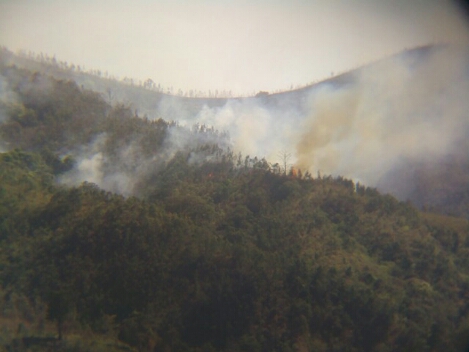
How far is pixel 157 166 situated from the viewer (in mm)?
22031

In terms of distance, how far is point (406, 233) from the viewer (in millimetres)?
16625

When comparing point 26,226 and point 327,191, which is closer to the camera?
point 26,226

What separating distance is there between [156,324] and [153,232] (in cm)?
296

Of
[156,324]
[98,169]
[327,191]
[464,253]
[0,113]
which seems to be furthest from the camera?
[0,113]

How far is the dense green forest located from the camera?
41.4 feet

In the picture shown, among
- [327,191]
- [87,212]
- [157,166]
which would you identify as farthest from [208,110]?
[87,212]

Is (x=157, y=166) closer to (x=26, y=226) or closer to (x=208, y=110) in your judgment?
(x=26, y=226)

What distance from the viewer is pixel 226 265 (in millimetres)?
Result: 13875

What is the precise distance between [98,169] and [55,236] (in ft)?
24.3

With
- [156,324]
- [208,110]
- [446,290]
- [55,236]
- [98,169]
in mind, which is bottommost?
[156,324]

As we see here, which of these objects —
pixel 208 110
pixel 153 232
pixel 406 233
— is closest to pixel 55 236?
pixel 153 232

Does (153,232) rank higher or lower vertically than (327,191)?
lower

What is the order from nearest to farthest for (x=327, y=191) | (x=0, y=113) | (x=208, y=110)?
1. (x=327, y=191)
2. (x=0, y=113)
3. (x=208, y=110)

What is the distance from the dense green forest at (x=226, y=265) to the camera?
12.6 m
